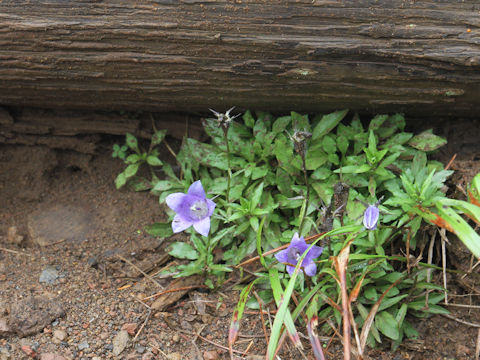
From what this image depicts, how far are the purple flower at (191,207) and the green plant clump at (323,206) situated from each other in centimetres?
15

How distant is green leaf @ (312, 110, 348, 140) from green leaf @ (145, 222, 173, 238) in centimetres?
111

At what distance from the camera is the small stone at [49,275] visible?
2.84 metres

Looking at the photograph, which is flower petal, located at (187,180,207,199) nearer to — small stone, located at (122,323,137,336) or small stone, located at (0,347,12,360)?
small stone, located at (122,323,137,336)

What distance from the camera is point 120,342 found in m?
2.51

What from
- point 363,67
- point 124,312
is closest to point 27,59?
point 124,312

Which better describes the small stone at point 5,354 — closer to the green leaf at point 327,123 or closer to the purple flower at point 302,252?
the purple flower at point 302,252

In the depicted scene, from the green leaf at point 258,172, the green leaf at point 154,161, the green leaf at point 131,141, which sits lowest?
the green leaf at point 154,161

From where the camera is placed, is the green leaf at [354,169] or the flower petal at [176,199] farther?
the green leaf at [354,169]

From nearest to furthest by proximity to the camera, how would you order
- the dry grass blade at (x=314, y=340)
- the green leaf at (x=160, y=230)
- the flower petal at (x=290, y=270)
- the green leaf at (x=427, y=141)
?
the dry grass blade at (x=314, y=340) < the flower petal at (x=290, y=270) < the green leaf at (x=427, y=141) < the green leaf at (x=160, y=230)

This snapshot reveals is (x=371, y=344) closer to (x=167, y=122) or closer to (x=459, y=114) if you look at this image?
(x=459, y=114)

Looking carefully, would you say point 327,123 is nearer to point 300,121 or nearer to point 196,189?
point 300,121

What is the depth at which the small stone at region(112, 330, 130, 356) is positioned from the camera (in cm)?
248

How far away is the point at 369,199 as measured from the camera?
113 inches

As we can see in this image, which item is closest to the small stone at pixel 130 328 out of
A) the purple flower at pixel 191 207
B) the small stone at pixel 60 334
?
the small stone at pixel 60 334
